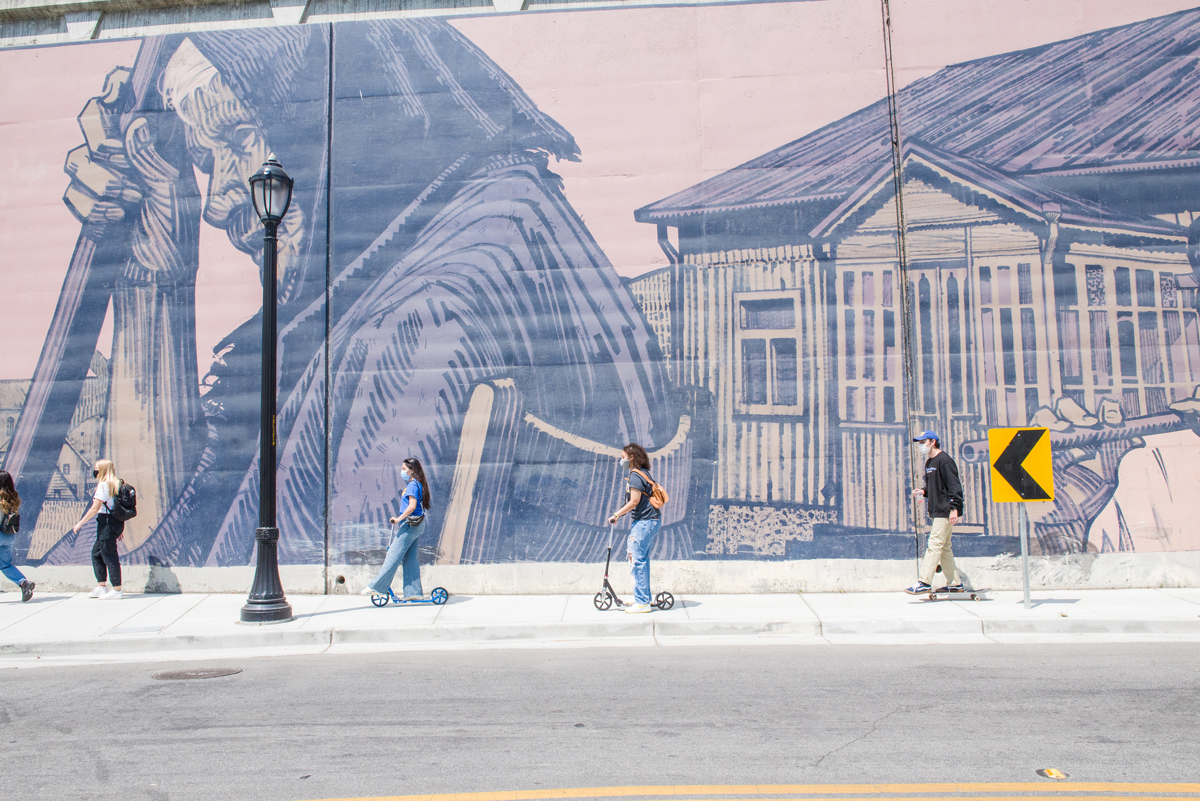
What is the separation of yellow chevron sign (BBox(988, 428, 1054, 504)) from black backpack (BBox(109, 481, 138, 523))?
10046 mm

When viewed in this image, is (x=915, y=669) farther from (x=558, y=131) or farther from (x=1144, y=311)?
(x=558, y=131)

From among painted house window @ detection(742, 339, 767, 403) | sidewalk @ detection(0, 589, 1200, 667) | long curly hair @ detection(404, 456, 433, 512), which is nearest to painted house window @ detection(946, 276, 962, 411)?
painted house window @ detection(742, 339, 767, 403)

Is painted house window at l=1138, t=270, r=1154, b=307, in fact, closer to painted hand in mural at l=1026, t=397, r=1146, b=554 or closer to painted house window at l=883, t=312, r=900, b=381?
painted hand in mural at l=1026, t=397, r=1146, b=554

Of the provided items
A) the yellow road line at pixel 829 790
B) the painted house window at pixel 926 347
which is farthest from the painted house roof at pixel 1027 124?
the yellow road line at pixel 829 790

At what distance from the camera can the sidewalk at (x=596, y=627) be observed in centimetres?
738

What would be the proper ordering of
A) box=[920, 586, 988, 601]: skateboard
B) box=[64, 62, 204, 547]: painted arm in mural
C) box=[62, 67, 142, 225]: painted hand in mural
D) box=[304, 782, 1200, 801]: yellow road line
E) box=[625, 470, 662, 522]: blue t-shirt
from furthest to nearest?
box=[62, 67, 142, 225]: painted hand in mural
box=[64, 62, 204, 547]: painted arm in mural
box=[920, 586, 988, 601]: skateboard
box=[625, 470, 662, 522]: blue t-shirt
box=[304, 782, 1200, 801]: yellow road line

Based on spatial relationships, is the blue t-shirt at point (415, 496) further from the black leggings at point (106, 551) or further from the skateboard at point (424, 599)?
the black leggings at point (106, 551)

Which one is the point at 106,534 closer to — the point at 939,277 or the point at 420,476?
the point at 420,476

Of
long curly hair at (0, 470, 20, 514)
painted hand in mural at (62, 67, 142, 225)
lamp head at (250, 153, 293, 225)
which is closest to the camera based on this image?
lamp head at (250, 153, 293, 225)

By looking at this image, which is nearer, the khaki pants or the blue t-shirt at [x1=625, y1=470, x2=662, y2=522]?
the blue t-shirt at [x1=625, y1=470, x2=662, y2=522]

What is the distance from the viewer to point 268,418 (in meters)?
8.43

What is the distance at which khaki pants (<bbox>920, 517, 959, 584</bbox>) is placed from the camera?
848cm

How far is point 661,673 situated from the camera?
606 centimetres

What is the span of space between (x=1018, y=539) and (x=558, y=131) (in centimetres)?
767
